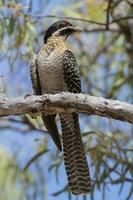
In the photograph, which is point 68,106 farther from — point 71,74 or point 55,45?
point 55,45

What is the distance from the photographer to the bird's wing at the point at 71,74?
154 inches

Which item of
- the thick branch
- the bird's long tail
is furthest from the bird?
the thick branch

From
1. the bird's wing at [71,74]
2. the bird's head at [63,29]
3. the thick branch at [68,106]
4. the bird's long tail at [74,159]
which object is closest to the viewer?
the thick branch at [68,106]

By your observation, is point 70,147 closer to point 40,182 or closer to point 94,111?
point 94,111

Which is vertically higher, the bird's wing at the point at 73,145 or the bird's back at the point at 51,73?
the bird's back at the point at 51,73

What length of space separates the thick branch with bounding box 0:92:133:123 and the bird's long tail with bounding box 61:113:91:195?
612 millimetres

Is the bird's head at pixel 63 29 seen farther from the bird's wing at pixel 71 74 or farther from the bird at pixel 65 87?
the bird's wing at pixel 71 74

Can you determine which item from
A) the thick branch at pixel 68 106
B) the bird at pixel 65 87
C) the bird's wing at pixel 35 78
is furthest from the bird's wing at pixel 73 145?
the thick branch at pixel 68 106

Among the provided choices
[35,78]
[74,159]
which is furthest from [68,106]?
[35,78]

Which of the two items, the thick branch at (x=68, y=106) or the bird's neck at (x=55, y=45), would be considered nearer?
the thick branch at (x=68, y=106)

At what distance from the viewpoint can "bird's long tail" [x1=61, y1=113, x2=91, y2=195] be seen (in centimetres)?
377

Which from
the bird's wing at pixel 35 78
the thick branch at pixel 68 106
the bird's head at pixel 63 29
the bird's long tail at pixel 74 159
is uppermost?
the bird's head at pixel 63 29

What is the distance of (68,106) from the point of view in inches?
126

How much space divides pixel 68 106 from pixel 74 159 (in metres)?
0.68
